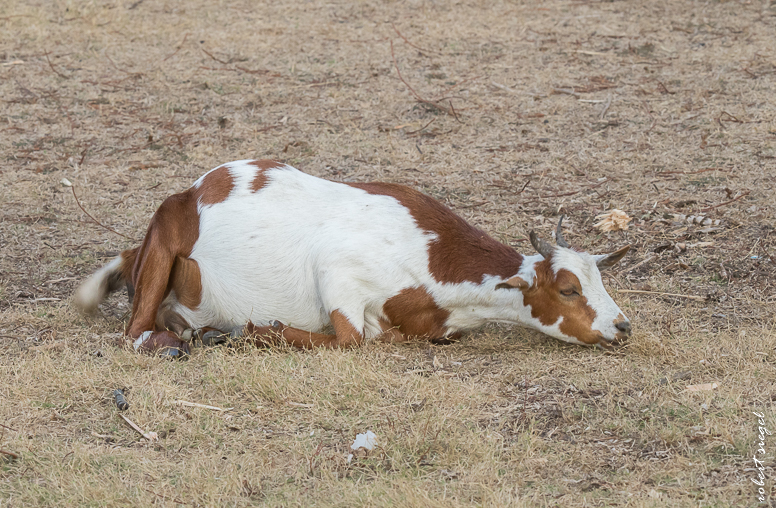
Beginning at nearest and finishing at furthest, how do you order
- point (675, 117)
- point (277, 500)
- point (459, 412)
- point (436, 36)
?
1. point (277, 500)
2. point (459, 412)
3. point (675, 117)
4. point (436, 36)

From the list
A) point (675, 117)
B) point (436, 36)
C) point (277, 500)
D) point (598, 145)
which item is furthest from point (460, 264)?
point (436, 36)

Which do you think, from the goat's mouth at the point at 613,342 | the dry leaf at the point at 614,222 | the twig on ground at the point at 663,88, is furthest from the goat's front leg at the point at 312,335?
the twig on ground at the point at 663,88

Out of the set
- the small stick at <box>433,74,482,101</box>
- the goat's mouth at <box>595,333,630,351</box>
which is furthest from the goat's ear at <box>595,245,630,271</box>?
the small stick at <box>433,74,482,101</box>

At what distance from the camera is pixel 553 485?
3607 mm

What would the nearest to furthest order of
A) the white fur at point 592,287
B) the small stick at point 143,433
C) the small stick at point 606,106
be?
1. the small stick at point 143,433
2. the white fur at point 592,287
3. the small stick at point 606,106

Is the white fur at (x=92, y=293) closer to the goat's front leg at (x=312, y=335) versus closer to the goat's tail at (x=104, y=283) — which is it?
the goat's tail at (x=104, y=283)

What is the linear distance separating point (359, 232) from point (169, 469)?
1.85 m

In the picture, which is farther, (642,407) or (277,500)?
(642,407)

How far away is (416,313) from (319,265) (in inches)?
24.9

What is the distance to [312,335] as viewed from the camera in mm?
4988

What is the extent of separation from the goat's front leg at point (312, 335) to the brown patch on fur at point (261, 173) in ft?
2.86

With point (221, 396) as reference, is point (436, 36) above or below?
above

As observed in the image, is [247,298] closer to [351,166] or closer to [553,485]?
[553,485]

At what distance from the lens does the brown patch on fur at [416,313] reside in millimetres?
5012
